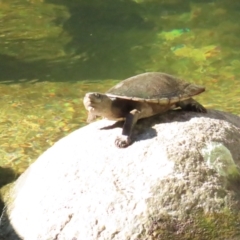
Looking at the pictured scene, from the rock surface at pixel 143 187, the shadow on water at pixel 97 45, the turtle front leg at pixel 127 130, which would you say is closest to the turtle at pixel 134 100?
the turtle front leg at pixel 127 130

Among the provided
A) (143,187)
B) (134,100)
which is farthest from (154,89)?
(143,187)

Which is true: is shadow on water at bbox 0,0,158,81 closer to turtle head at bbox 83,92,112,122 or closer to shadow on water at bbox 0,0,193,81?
shadow on water at bbox 0,0,193,81

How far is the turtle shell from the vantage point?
156 inches

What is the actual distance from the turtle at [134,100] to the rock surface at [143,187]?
12cm

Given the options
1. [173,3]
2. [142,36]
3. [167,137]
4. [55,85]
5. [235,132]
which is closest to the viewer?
[167,137]

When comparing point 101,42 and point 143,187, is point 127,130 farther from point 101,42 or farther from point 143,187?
point 101,42

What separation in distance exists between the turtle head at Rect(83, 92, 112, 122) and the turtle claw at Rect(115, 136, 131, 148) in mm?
205

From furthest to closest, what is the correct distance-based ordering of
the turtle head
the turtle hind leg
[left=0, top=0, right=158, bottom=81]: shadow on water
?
[left=0, top=0, right=158, bottom=81]: shadow on water, the turtle hind leg, the turtle head

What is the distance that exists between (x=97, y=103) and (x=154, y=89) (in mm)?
461

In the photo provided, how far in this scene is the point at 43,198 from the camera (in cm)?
411

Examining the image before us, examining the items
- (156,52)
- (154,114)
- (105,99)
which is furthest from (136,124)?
(156,52)

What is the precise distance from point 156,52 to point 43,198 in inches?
247

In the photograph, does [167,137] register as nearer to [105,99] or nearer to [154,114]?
[154,114]

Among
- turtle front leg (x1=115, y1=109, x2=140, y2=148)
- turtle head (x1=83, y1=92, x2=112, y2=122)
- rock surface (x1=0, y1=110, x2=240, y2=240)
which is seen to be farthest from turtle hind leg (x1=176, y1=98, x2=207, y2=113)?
turtle head (x1=83, y1=92, x2=112, y2=122)
